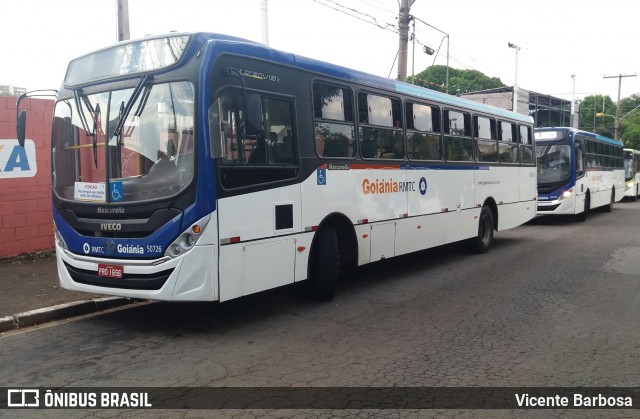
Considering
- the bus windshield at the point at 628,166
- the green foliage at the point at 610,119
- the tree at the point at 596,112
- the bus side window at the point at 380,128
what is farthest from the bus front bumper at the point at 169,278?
the tree at the point at 596,112

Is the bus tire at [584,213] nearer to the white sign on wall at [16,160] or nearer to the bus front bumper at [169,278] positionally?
the bus front bumper at [169,278]

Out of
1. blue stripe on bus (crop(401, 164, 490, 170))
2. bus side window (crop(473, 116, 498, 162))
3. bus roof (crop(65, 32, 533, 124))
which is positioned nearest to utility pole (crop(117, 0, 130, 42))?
bus roof (crop(65, 32, 533, 124))

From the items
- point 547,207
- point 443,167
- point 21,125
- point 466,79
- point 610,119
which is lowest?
point 547,207

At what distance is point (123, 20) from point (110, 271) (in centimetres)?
537

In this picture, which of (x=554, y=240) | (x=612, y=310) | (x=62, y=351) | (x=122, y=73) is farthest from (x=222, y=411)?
(x=554, y=240)

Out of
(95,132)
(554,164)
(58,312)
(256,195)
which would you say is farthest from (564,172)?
(58,312)

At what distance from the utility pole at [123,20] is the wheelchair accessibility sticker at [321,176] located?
4651 mm

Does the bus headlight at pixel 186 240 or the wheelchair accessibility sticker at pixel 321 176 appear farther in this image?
the wheelchair accessibility sticker at pixel 321 176

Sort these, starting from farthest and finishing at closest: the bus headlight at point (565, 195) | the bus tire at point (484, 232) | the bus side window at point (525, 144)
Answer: the bus headlight at point (565, 195), the bus side window at point (525, 144), the bus tire at point (484, 232)

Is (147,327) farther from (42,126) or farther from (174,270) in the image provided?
(42,126)

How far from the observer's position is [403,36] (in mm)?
15469

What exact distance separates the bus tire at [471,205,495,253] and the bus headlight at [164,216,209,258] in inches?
295

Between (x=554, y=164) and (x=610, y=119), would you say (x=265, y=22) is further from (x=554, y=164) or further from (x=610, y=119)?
(x=610, y=119)

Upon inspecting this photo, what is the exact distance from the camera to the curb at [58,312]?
Result: 6.20 metres
